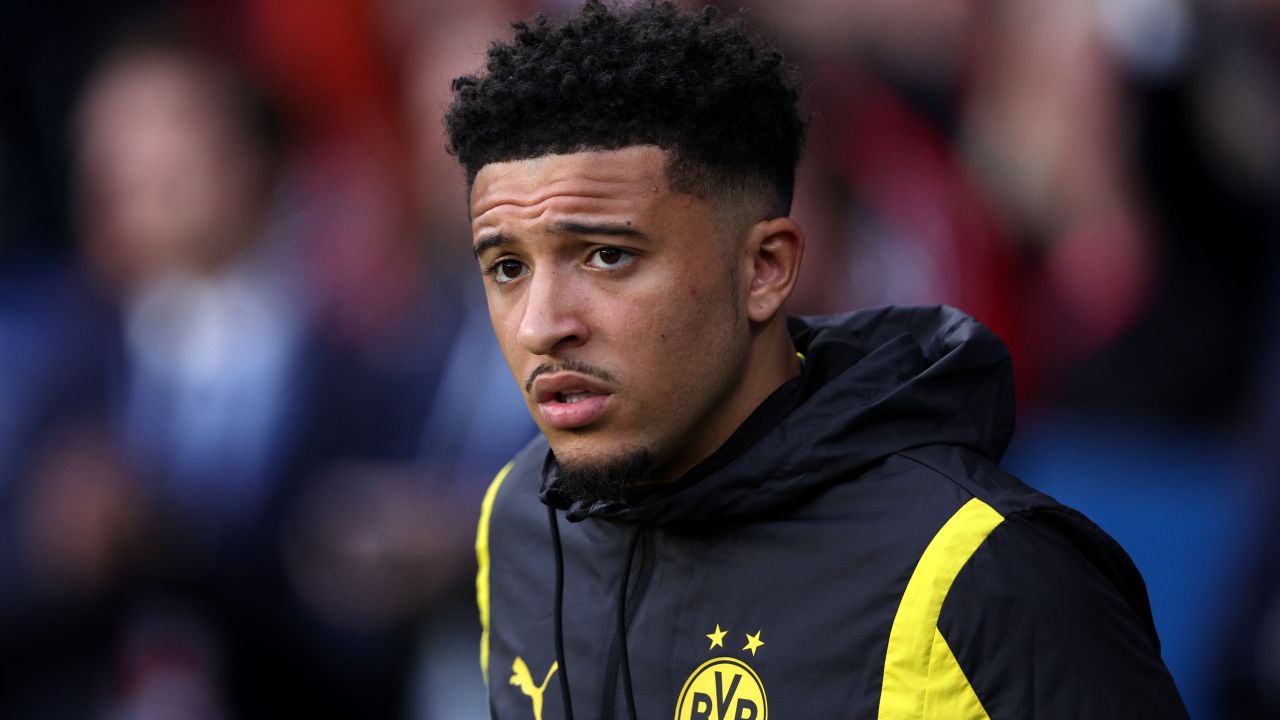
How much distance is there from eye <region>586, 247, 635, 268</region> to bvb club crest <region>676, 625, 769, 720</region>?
1.56ft

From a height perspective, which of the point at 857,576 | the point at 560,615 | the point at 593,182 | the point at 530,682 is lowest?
the point at 530,682

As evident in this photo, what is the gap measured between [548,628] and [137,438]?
9.06ft

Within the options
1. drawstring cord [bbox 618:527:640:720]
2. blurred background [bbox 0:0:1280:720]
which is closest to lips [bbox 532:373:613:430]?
drawstring cord [bbox 618:527:640:720]

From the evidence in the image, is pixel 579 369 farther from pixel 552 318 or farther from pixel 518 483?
pixel 518 483

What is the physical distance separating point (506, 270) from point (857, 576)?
23.4 inches

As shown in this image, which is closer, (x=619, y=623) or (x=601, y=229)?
(x=601, y=229)

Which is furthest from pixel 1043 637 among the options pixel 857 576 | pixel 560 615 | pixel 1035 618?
pixel 560 615

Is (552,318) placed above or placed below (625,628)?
above

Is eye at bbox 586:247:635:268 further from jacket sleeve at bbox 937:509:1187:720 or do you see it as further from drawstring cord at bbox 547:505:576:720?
jacket sleeve at bbox 937:509:1187:720

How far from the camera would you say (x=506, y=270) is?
5.85 feet

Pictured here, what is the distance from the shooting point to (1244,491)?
3.47m

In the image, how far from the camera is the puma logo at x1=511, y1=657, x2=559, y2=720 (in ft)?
6.40

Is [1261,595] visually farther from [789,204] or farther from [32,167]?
[32,167]

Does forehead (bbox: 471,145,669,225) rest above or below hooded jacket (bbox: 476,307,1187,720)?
above
